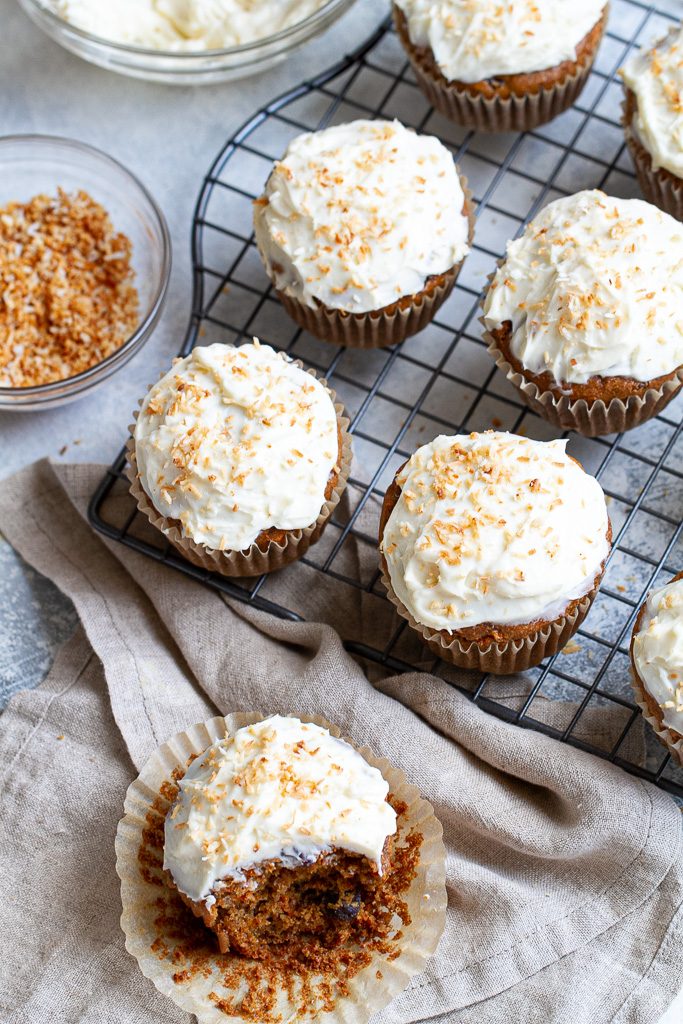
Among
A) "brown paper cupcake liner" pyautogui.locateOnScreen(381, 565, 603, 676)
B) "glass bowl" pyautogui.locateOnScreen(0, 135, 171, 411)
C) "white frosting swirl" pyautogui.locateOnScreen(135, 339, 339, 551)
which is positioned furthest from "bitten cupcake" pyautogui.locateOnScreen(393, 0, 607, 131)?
"brown paper cupcake liner" pyautogui.locateOnScreen(381, 565, 603, 676)

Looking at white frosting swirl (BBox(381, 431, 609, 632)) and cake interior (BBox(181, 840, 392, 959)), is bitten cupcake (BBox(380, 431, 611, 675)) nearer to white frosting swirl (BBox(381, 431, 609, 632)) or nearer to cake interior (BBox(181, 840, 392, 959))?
white frosting swirl (BBox(381, 431, 609, 632))

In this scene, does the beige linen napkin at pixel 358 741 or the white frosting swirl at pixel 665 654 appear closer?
the white frosting swirl at pixel 665 654

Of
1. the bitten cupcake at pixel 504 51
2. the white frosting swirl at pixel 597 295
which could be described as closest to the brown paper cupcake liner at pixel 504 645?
the white frosting swirl at pixel 597 295

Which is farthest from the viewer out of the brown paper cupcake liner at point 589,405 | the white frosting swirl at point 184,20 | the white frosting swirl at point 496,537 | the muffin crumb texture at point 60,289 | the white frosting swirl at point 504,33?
the white frosting swirl at point 184,20

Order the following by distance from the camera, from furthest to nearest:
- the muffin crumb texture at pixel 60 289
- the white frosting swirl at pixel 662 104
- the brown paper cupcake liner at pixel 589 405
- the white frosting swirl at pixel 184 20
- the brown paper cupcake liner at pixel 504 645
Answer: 1. the white frosting swirl at pixel 184 20
2. the muffin crumb texture at pixel 60 289
3. the white frosting swirl at pixel 662 104
4. the brown paper cupcake liner at pixel 589 405
5. the brown paper cupcake liner at pixel 504 645

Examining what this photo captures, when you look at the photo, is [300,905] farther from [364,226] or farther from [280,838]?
[364,226]

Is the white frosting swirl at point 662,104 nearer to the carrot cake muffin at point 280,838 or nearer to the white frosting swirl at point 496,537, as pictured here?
the white frosting swirl at point 496,537

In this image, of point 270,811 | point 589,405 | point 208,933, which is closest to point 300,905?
point 208,933

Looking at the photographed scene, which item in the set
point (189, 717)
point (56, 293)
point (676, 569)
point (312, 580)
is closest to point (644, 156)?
point (676, 569)
